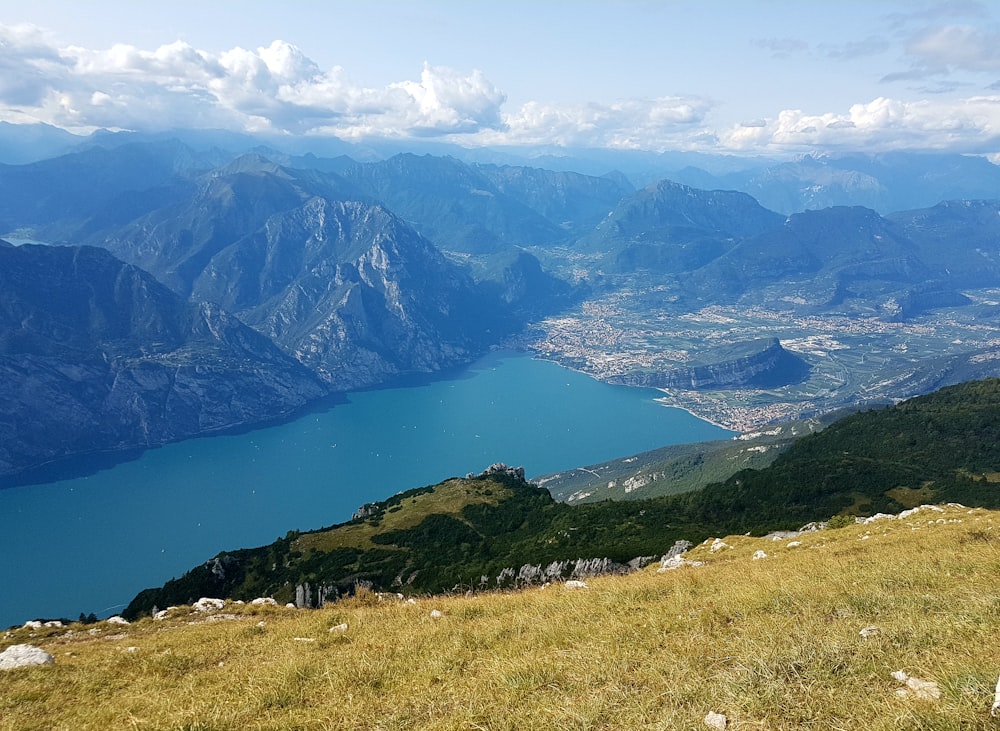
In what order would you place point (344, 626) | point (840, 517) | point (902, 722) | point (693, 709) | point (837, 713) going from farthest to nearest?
point (840, 517), point (344, 626), point (693, 709), point (837, 713), point (902, 722)

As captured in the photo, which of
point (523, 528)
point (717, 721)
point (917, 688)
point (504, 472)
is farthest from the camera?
point (504, 472)

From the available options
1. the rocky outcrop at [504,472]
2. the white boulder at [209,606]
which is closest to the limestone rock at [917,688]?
the white boulder at [209,606]

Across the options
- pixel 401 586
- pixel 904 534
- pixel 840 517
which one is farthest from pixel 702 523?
pixel 904 534

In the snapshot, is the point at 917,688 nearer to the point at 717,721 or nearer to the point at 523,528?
the point at 717,721

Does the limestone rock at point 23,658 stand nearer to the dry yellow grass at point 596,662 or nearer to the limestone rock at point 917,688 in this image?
the dry yellow grass at point 596,662

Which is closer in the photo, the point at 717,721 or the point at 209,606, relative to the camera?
the point at 717,721

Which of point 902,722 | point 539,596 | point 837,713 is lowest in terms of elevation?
point 539,596

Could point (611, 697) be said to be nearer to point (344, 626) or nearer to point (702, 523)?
point (344, 626)

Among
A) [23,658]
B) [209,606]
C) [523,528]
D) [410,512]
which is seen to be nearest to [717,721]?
[23,658]
